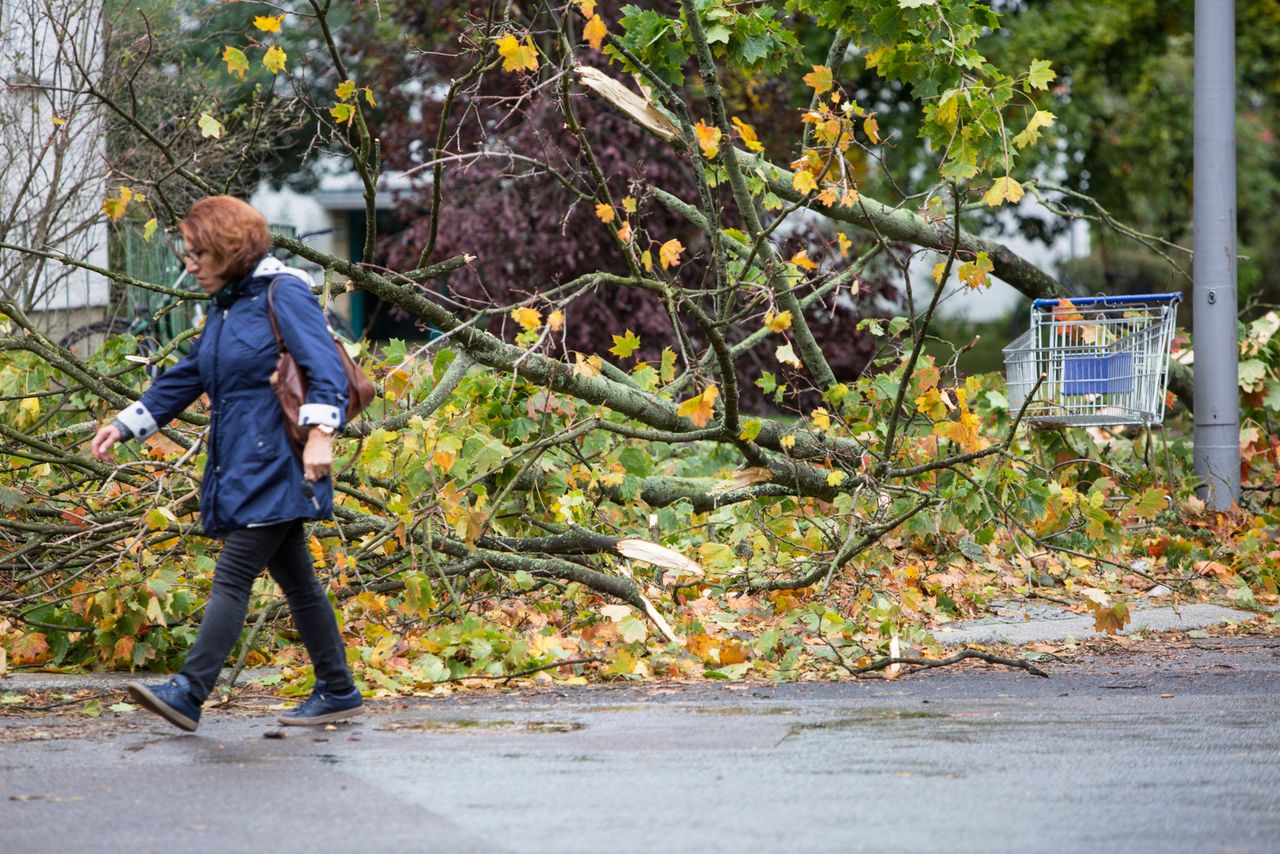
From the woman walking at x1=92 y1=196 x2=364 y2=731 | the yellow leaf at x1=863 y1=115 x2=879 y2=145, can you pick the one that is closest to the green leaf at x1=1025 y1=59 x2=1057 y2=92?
the yellow leaf at x1=863 y1=115 x2=879 y2=145

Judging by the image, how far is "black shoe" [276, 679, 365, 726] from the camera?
16.0 feet

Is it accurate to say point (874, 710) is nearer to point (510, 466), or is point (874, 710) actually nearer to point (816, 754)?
point (816, 754)

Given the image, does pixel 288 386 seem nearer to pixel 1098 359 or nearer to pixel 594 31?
pixel 594 31

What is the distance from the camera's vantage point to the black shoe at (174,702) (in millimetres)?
4613

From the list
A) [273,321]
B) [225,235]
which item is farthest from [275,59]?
[273,321]

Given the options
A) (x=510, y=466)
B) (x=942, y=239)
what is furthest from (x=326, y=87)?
(x=510, y=466)

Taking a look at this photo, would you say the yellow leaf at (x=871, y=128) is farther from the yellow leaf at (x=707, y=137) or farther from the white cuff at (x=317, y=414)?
the white cuff at (x=317, y=414)

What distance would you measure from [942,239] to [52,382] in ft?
15.8

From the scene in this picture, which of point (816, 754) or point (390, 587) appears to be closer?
point (816, 754)

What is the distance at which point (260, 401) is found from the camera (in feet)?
15.4

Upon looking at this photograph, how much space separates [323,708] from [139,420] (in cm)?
104

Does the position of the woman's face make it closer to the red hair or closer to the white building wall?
the red hair

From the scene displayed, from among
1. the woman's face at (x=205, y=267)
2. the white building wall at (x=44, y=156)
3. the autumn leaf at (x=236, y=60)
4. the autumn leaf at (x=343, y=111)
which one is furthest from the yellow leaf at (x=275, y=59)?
the white building wall at (x=44, y=156)

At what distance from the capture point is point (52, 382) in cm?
802
